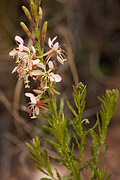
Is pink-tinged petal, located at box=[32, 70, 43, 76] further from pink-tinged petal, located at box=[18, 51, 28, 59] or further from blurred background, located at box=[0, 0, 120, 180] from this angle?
blurred background, located at box=[0, 0, 120, 180]

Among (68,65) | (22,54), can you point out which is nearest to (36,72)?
(22,54)

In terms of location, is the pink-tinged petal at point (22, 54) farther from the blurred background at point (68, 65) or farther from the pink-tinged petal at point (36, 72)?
the blurred background at point (68, 65)

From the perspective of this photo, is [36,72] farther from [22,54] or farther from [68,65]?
[68,65]

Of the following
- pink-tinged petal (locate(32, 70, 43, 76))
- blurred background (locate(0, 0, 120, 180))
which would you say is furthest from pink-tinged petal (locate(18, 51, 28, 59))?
blurred background (locate(0, 0, 120, 180))

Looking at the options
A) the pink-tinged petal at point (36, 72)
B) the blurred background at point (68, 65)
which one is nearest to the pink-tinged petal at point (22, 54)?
the pink-tinged petal at point (36, 72)

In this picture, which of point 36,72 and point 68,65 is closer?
point 36,72

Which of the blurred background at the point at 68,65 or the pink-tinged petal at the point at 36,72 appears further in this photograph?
the blurred background at the point at 68,65

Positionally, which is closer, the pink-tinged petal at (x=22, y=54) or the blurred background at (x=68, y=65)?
the pink-tinged petal at (x=22, y=54)

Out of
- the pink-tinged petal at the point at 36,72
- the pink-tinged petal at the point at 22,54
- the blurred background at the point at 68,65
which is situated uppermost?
the blurred background at the point at 68,65

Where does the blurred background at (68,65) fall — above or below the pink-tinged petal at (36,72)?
above
